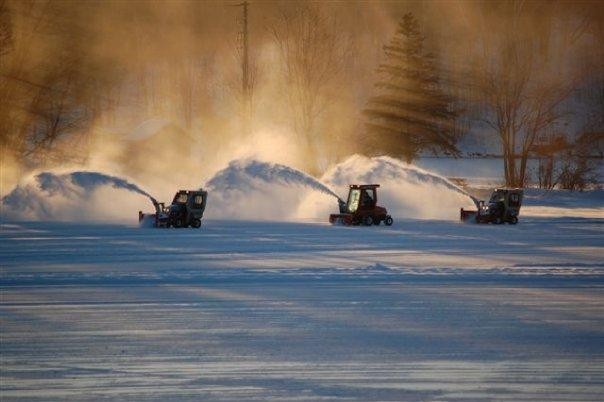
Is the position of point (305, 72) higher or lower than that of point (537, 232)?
higher

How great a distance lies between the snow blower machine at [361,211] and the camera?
27734 mm

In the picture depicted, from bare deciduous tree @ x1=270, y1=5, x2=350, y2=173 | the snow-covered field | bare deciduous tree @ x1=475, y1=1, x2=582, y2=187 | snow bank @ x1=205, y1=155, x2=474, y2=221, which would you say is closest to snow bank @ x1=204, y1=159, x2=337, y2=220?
snow bank @ x1=205, y1=155, x2=474, y2=221

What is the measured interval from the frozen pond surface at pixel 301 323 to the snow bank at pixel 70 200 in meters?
11.6

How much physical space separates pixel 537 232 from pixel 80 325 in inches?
743

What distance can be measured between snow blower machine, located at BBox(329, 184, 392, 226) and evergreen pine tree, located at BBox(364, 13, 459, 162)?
27.6 metres

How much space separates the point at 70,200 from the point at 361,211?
14.1 meters

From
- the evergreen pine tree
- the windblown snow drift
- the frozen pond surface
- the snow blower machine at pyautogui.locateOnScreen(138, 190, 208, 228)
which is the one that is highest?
the evergreen pine tree

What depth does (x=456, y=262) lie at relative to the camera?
16781 millimetres

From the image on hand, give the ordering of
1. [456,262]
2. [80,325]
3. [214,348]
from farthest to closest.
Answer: [456,262] → [80,325] → [214,348]

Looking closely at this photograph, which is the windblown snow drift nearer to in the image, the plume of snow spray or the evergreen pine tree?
the plume of snow spray

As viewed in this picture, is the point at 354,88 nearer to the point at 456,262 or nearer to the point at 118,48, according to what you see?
the point at 118,48

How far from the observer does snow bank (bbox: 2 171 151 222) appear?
100 feet

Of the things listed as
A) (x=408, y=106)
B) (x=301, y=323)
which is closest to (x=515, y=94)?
(x=408, y=106)

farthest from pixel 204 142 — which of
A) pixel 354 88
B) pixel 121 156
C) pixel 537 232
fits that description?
pixel 537 232
